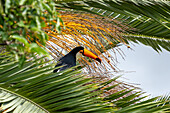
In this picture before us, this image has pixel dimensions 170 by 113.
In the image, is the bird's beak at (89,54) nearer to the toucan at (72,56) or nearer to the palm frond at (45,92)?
the toucan at (72,56)

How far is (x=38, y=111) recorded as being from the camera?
2.63 meters

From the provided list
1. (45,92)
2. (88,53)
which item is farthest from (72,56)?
(45,92)

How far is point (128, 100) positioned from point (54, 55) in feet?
5.01

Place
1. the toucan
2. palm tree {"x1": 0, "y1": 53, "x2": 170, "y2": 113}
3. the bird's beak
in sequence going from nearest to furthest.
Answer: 1. palm tree {"x1": 0, "y1": 53, "x2": 170, "y2": 113}
2. the bird's beak
3. the toucan

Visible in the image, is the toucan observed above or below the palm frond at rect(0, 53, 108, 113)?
above

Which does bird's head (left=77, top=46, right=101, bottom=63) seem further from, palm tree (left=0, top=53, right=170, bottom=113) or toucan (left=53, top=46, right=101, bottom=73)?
palm tree (left=0, top=53, right=170, bottom=113)

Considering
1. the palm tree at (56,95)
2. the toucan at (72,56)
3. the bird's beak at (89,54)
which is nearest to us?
the palm tree at (56,95)

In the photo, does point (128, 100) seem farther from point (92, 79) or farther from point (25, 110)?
point (25, 110)

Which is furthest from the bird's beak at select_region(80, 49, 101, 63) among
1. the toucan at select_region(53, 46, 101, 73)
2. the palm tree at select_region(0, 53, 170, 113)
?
the palm tree at select_region(0, 53, 170, 113)

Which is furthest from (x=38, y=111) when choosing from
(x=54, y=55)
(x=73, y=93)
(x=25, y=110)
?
(x=54, y=55)

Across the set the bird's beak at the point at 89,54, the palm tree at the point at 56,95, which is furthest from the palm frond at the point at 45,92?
the bird's beak at the point at 89,54

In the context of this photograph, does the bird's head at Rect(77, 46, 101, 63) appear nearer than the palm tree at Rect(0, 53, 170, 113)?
No

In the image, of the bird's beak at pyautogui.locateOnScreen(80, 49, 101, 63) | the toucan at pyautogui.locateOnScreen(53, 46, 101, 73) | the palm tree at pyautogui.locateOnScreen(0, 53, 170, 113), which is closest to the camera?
the palm tree at pyautogui.locateOnScreen(0, 53, 170, 113)

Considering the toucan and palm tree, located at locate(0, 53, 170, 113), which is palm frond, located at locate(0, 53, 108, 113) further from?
the toucan
